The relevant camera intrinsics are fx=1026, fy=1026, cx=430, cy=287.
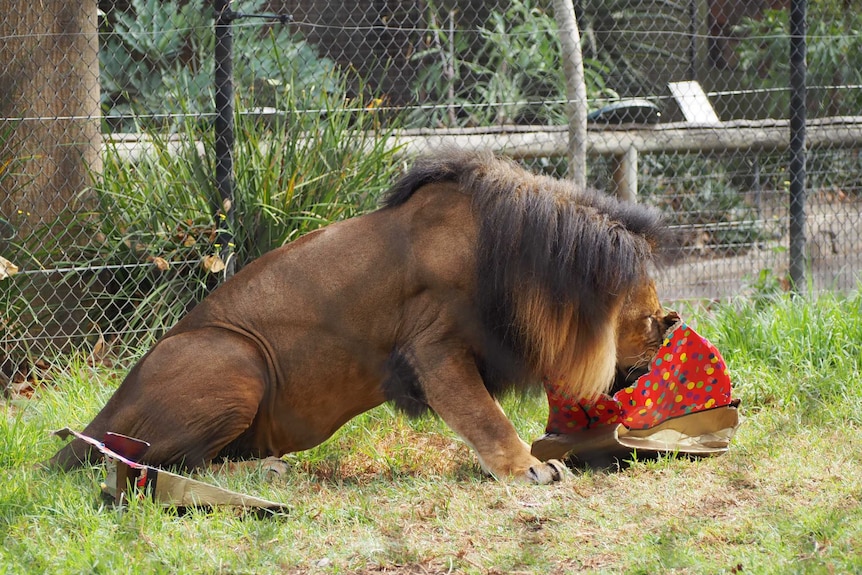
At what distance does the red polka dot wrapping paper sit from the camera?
4.41 metres

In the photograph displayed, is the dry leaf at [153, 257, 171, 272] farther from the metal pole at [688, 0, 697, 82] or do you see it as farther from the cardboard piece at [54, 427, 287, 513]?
the metal pole at [688, 0, 697, 82]

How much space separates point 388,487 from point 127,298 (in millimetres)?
2500

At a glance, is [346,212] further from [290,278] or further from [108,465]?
[108,465]

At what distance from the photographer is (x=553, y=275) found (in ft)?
13.1

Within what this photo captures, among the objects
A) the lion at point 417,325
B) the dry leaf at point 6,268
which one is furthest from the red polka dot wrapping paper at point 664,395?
the dry leaf at point 6,268

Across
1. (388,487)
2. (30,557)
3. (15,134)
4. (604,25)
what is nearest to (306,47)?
(604,25)

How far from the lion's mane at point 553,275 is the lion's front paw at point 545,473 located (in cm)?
38

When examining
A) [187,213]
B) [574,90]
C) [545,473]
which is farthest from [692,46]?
[545,473]

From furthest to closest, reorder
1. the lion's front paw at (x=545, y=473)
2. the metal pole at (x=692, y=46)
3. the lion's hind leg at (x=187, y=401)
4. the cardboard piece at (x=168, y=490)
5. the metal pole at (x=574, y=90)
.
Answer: the metal pole at (x=692, y=46), the metal pole at (x=574, y=90), the lion's hind leg at (x=187, y=401), the lion's front paw at (x=545, y=473), the cardboard piece at (x=168, y=490)

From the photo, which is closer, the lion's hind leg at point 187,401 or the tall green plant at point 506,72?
the lion's hind leg at point 187,401

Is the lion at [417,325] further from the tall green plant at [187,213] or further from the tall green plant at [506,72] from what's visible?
the tall green plant at [506,72]

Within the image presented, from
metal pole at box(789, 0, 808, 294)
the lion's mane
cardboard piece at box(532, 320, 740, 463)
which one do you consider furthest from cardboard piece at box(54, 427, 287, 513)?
metal pole at box(789, 0, 808, 294)

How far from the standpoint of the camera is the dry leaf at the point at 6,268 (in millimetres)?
5209

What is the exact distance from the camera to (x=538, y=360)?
13.4ft
